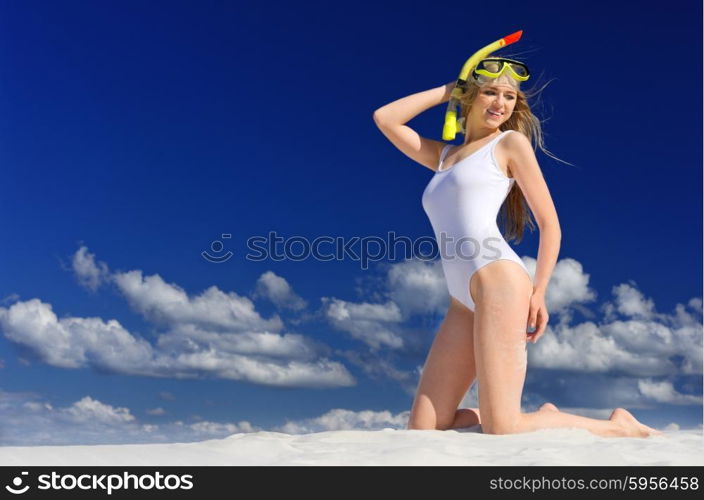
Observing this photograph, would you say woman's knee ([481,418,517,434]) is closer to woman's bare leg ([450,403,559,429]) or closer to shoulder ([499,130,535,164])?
woman's bare leg ([450,403,559,429])

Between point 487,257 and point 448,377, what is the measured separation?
0.95 m

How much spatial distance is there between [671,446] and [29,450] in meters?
3.54

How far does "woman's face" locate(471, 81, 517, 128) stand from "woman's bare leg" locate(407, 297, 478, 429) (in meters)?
1.45

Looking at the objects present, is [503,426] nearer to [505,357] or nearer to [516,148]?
[505,357]

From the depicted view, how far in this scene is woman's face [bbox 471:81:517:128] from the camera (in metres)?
5.77

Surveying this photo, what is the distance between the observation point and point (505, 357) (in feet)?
16.8

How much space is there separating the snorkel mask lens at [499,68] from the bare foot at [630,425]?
2.64 meters

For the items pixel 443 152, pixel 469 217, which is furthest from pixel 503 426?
pixel 443 152

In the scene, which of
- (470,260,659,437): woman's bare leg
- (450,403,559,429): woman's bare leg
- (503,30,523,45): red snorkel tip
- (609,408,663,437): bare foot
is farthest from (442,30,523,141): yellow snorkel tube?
(609,408,663,437): bare foot
